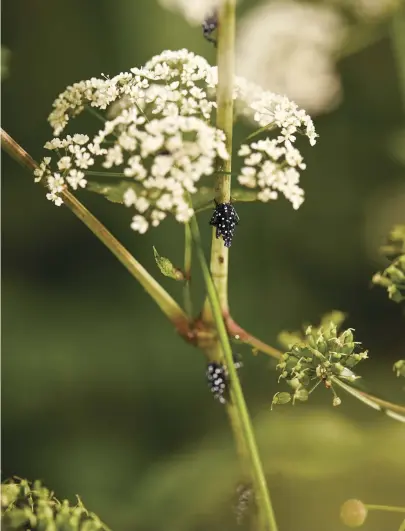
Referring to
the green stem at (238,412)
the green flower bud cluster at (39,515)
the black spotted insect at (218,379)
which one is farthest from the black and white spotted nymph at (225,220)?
the green flower bud cluster at (39,515)

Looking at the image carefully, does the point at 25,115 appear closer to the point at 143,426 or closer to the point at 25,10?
the point at 25,10

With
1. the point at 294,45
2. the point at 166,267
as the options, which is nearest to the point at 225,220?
the point at 166,267

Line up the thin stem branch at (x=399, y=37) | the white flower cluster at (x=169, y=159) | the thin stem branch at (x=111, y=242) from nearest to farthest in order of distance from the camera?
the white flower cluster at (x=169, y=159) < the thin stem branch at (x=111, y=242) < the thin stem branch at (x=399, y=37)

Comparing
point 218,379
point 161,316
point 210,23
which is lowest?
point 218,379

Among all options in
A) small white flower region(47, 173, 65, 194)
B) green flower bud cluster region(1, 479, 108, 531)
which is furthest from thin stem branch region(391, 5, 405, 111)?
green flower bud cluster region(1, 479, 108, 531)

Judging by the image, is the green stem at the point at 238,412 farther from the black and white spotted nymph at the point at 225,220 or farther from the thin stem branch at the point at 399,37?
the thin stem branch at the point at 399,37

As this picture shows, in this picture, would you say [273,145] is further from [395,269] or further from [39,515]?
[39,515]

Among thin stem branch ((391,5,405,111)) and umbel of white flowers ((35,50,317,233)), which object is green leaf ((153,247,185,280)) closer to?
umbel of white flowers ((35,50,317,233))

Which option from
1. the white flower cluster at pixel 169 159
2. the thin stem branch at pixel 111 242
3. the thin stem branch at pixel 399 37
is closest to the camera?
the white flower cluster at pixel 169 159
